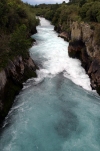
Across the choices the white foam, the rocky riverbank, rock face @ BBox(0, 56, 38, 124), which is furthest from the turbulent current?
the rocky riverbank

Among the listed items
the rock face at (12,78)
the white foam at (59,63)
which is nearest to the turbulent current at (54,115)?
the white foam at (59,63)

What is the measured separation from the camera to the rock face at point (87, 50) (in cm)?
3769

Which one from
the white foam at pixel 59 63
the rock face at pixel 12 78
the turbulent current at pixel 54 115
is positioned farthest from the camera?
the white foam at pixel 59 63

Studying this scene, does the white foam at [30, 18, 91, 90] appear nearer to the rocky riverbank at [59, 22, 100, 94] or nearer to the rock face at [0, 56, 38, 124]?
the rocky riverbank at [59, 22, 100, 94]

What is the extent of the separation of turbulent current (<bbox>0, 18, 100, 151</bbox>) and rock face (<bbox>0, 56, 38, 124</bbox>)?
962 millimetres

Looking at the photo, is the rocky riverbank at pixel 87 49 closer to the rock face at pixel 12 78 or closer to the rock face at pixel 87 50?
the rock face at pixel 87 50

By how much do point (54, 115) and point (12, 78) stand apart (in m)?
9.71

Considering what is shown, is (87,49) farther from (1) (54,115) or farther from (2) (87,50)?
(1) (54,115)

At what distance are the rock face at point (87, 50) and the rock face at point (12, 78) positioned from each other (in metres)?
11.0

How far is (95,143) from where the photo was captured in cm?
2453

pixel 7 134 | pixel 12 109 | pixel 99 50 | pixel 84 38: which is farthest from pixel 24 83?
pixel 84 38

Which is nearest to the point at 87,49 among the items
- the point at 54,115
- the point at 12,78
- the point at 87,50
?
the point at 87,50

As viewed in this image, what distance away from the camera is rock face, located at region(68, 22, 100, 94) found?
37.7 meters

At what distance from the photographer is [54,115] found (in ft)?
95.0
